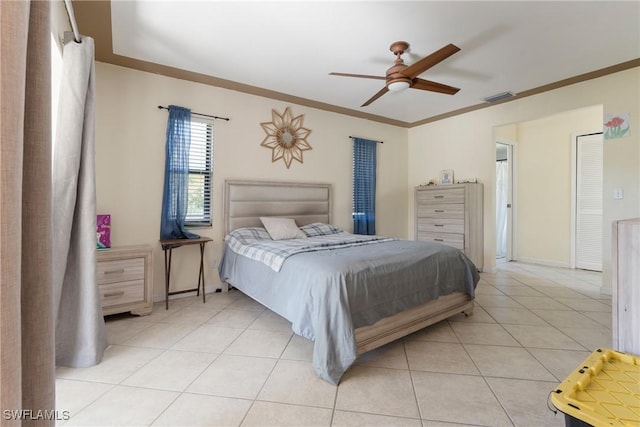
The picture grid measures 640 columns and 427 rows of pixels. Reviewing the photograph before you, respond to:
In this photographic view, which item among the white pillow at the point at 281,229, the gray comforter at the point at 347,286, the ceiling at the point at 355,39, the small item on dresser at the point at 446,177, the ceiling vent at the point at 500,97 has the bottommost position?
the gray comforter at the point at 347,286

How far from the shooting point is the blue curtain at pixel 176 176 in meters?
3.23

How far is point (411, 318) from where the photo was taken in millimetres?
2240

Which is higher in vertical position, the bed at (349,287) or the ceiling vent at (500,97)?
the ceiling vent at (500,97)

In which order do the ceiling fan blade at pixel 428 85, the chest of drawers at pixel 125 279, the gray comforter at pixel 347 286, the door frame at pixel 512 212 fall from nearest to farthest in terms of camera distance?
the gray comforter at pixel 347 286, the chest of drawers at pixel 125 279, the ceiling fan blade at pixel 428 85, the door frame at pixel 512 212

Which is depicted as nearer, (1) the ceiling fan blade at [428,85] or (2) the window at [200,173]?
(1) the ceiling fan blade at [428,85]

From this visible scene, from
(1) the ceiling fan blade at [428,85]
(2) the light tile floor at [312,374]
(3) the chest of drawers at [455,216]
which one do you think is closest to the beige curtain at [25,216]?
(2) the light tile floor at [312,374]

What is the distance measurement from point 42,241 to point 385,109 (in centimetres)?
467

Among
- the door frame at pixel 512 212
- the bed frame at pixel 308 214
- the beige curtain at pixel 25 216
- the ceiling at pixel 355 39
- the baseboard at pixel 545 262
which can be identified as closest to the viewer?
the beige curtain at pixel 25 216

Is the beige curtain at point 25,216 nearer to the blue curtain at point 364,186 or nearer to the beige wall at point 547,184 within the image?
→ the blue curtain at point 364,186

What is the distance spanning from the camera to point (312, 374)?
1870 millimetres

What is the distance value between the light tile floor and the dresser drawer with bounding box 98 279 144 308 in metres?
0.20

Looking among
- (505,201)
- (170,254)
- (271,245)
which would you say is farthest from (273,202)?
(505,201)

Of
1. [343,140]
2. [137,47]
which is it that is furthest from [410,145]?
[137,47]

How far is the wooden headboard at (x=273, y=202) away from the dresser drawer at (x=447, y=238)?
Result: 1765 mm
